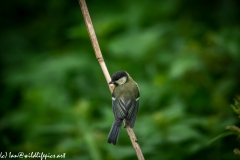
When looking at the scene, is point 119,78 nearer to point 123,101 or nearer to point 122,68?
point 123,101

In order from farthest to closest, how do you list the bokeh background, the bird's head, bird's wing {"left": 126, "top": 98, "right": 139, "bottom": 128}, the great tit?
the bokeh background, the bird's head, the great tit, bird's wing {"left": 126, "top": 98, "right": 139, "bottom": 128}

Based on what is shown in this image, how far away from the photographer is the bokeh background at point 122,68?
13.2 ft

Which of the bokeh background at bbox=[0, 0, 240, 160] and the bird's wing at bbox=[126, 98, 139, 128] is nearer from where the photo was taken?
the bird's wing at bbox=[126, 98, 139, 128]

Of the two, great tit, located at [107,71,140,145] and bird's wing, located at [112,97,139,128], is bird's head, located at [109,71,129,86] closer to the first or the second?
great tit, located at [107,71,140,145]

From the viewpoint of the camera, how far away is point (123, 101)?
12.3 feet

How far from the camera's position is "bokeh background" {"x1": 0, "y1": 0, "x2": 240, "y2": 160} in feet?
13.2

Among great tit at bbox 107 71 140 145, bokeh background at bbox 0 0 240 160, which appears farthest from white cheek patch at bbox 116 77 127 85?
bokeh background at bbox 0 0 240 160

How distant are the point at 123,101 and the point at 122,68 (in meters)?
2.12

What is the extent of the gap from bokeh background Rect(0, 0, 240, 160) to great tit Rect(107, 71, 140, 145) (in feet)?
1.22

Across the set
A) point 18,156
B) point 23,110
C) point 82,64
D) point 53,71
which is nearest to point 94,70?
point 82,64

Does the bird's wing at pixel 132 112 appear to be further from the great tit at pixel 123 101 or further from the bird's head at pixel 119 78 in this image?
the bird's head at pixel 119 78

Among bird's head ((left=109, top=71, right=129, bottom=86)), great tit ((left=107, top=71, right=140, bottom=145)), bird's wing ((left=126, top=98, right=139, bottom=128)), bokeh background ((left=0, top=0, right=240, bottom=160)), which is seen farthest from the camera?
bokeh background ((left=0, top=0, right=240, bottom=160))

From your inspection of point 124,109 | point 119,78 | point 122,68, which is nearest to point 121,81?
point 119,78

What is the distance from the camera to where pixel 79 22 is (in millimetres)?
7910
